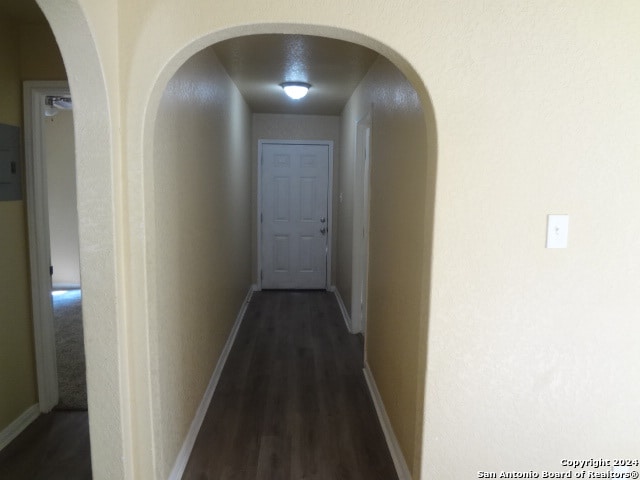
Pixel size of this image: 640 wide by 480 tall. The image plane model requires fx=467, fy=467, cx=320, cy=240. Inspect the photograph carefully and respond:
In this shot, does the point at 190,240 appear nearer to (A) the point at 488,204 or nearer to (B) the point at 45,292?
(B) the point at 45,292

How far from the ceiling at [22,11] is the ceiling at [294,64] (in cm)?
95

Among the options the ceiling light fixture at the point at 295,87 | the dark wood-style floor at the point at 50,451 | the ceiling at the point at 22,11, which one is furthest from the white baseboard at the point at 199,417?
the ceiling at the point at 22,11

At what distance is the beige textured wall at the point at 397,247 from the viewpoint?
1953 mm

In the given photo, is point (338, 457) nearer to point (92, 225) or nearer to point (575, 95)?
point (92, 225)

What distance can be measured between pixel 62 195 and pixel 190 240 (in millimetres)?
4156

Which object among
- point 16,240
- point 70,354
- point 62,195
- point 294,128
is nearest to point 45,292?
point 16,240

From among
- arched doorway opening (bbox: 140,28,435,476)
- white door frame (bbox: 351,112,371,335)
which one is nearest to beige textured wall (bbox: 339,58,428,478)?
arched doorway opening (bbox: 140,28,435,476)

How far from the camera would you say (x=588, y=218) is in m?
1.67

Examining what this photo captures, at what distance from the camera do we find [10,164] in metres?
2.50

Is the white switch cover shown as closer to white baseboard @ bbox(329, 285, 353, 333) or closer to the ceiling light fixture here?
the ceiling light fixture

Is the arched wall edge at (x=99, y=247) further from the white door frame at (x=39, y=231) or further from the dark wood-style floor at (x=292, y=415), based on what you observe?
the white door frame at (x=39, y=231)

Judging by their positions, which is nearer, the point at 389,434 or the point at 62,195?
the point at 389,434

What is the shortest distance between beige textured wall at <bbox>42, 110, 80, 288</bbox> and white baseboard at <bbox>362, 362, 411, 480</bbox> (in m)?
4.24

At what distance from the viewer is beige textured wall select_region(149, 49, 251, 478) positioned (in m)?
1.95
